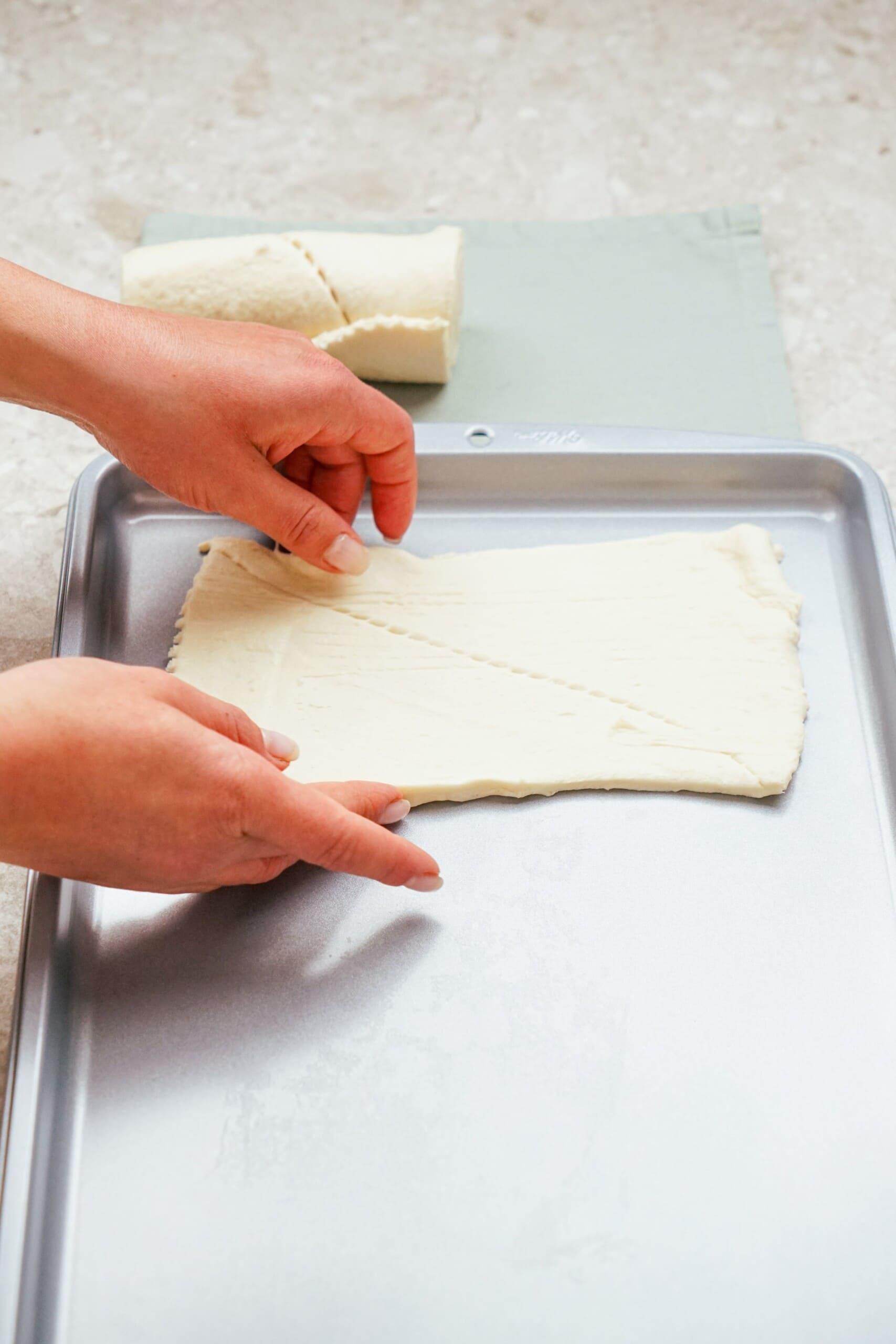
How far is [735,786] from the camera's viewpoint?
1078 millimetres

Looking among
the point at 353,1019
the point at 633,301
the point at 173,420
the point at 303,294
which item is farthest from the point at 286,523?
the point at 633,301

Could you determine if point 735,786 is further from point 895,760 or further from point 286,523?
point 286,523

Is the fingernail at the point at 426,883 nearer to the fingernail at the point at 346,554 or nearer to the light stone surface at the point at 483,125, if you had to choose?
the fingernail at the point at 346,554

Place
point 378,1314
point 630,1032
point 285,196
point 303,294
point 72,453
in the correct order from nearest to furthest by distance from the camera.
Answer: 1. point 378,1314
2. point 630,1032
3. point 303,294
4. point 72,453
5. point 285,196

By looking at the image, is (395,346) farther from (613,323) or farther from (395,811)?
(395,811)

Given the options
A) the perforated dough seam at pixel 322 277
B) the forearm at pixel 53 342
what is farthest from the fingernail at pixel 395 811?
the perforated dough seam at pixel 322 277

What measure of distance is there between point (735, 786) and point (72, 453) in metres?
0.85

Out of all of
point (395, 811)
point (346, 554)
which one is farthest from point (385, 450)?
point (395, 811)

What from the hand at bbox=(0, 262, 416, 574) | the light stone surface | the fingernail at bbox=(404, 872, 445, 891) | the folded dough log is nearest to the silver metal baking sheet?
the fingernail at bbox=(404, 872, 445, 891)

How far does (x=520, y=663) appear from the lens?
1.14 meters

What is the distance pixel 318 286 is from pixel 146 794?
65cm

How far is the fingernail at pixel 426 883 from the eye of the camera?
3.30 feet

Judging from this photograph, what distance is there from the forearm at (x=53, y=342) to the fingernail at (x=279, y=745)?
0.34m

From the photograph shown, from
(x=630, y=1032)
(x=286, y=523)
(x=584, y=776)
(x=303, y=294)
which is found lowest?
(x=630, y=1032)
